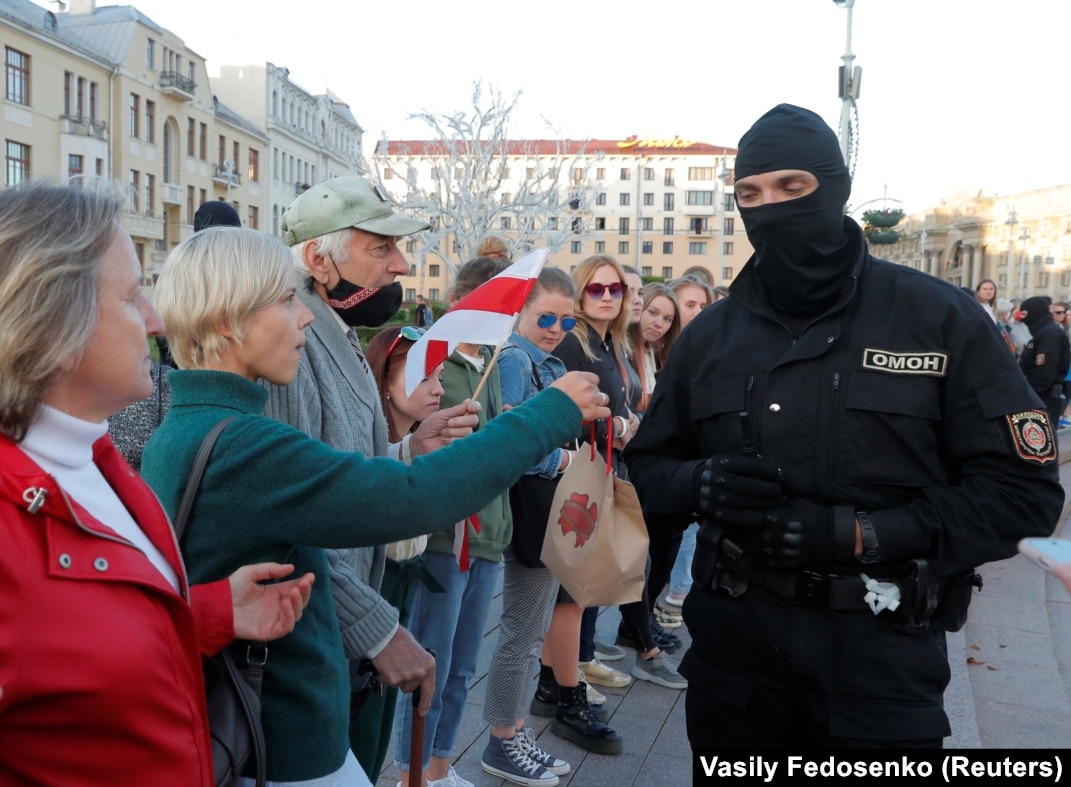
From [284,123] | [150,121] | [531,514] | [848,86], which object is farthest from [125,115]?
[531,514]

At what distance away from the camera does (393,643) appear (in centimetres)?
239

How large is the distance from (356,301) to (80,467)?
4.06 ft

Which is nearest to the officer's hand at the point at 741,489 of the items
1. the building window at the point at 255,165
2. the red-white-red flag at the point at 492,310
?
the red-white-red flag at the point at 492,310

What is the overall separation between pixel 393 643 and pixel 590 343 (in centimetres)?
276

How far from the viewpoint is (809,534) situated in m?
2.45

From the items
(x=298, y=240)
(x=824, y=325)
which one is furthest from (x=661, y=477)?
(x=298, y=240)

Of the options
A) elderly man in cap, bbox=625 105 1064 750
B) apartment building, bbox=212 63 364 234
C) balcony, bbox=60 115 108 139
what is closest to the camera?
elderly man in cap, bbox=625 105 1064 750

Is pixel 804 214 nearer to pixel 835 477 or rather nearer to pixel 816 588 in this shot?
pixel 835 477

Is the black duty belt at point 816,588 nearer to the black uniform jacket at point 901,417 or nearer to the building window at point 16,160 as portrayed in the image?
the black uniform jacket at point 901,417

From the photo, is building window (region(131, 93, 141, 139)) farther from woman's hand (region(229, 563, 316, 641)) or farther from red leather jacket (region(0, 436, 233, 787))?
red leather jacket (region(0, 436, 233, 787))

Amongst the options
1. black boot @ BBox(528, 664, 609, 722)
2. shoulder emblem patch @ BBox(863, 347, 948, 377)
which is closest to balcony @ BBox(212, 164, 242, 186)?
black boot @ BBox(528, 664, 609, 722)

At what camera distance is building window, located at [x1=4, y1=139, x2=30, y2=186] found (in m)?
40.9

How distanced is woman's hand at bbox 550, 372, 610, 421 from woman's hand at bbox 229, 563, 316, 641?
673mm
